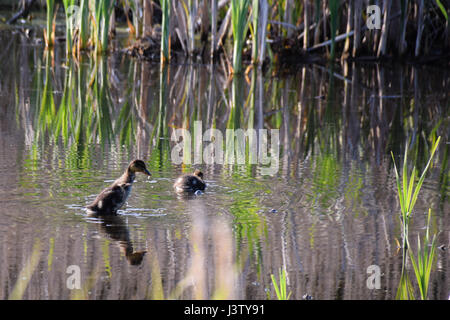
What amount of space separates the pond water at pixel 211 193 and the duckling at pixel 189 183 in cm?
7

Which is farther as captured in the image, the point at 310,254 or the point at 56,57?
the point at 56,57

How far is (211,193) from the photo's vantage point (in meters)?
6.12

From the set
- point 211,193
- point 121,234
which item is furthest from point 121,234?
point 211,193

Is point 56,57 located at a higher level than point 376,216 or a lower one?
higher

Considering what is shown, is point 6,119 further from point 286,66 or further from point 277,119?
point 286,66

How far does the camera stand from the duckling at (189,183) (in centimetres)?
602

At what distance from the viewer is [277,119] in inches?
376

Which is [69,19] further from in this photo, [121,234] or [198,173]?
[121,234]

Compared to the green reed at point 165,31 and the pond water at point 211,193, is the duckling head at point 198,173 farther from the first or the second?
the green reed at point 165,31

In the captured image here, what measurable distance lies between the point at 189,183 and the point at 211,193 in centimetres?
19

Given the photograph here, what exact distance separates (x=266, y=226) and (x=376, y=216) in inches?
29.9
